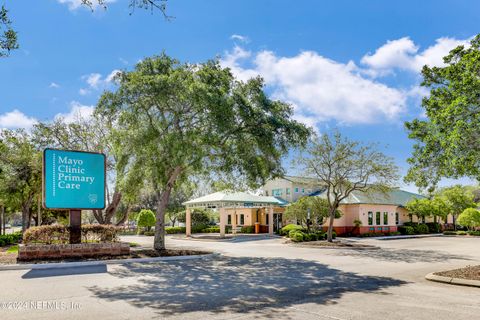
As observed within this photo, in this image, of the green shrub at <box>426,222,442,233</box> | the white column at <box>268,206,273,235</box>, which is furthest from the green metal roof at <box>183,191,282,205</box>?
the green shrub at <box>426,222,442,233</box>

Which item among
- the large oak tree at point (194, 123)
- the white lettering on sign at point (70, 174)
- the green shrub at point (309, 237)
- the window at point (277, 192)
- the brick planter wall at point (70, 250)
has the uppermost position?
the large oak tree at point (194, 123)

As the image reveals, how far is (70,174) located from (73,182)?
1.22 feet

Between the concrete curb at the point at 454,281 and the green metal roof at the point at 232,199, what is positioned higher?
the green metal roof at the point at 232,199

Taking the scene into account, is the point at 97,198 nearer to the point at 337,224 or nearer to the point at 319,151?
the point at 319,151

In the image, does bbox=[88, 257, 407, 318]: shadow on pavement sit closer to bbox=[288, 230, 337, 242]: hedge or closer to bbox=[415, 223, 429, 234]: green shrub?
bbox=[288, 230, 337, 242]: hedge

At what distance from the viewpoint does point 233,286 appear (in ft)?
37.8

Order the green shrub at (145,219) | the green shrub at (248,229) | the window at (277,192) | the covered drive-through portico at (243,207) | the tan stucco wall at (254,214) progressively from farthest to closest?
the window at (277,192), the tan stucco wall at (254,214), the green shrub at (248,229), the green shrub at (145,219), the covered drive-through portico at (243,207)

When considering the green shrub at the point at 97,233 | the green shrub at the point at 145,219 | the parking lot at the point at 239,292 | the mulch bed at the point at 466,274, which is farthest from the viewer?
the green shrub at the point at 145,219

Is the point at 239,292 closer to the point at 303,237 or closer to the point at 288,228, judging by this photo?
the point at 303,237

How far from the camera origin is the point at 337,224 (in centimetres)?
4209

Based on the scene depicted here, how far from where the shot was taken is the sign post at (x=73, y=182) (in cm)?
1738

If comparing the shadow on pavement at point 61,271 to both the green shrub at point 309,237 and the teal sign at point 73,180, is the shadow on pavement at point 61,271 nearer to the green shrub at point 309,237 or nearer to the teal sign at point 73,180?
→ the teal sign at point 73,180

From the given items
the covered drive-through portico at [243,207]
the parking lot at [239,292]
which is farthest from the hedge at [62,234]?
the covered drive-through portico at [243,207]

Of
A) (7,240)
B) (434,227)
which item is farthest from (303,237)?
(434,227)
